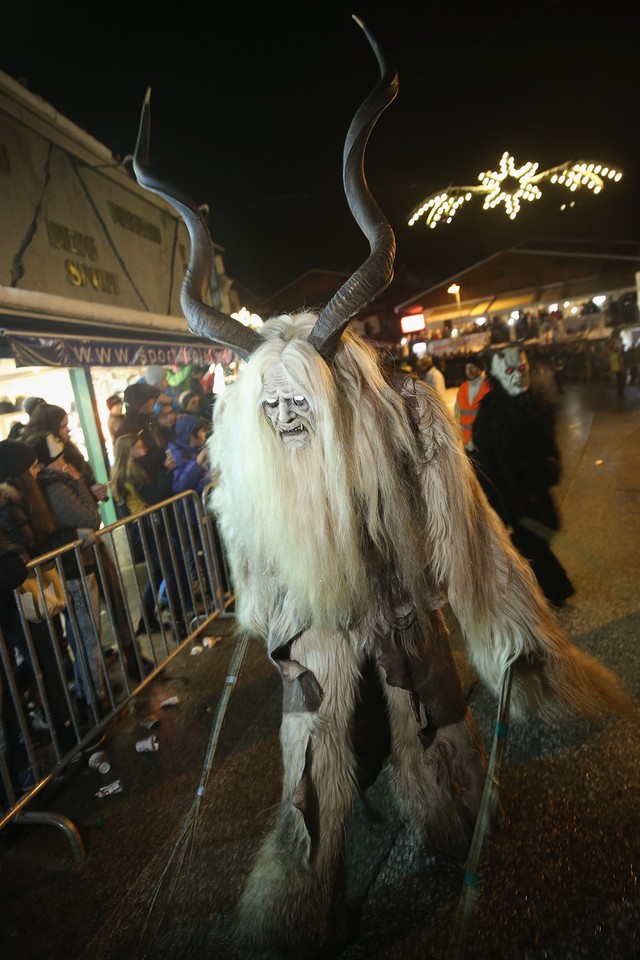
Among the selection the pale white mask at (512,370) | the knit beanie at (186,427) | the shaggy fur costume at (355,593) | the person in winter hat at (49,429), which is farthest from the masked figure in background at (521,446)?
the person in winter hat at (49,429)

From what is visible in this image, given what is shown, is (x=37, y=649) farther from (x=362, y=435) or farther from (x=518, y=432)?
(x=518, y=432)

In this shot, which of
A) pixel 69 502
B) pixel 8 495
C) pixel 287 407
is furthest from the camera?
pixel 69 502

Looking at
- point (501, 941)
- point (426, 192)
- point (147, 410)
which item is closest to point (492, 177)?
point (426, 192)

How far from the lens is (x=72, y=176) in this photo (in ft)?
23.7

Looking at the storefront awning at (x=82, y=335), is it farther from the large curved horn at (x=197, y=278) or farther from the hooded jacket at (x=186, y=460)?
the large curved horn at (x=197, y=278)

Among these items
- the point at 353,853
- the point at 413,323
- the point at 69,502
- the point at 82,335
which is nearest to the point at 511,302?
the point at 413,323

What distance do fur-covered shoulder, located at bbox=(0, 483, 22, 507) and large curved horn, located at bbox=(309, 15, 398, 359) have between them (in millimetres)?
2435

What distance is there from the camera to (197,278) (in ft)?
6.52

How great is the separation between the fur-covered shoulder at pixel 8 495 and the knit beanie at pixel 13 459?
9cm

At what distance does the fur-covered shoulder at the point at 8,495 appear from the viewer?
3.18 m

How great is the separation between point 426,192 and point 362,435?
33.4 ft

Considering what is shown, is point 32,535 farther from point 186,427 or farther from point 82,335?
point 82,335

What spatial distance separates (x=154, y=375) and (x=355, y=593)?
683 centimetres

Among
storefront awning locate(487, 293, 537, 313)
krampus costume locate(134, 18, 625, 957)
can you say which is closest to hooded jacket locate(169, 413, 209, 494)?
krampus costume locate(134, 18, 625, 957)
